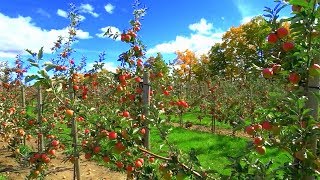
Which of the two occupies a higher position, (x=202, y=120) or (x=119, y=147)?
(x=119, y=147)

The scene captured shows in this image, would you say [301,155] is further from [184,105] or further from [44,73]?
[184,105]

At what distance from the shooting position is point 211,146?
12.2 metres

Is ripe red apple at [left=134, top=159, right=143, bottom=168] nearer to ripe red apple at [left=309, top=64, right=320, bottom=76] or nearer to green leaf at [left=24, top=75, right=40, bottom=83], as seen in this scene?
green leaf at [left=24, top=75, right=40, bottom=83]

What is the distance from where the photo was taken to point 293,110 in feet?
7.68

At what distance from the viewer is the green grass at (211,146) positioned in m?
10.2

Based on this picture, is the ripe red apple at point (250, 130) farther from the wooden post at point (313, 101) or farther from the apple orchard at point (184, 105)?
the wooden post at point (313, 101)

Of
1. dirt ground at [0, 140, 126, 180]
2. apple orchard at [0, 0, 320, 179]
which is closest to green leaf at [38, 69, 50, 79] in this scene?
apple orchard at [0, 0, 320, 179]

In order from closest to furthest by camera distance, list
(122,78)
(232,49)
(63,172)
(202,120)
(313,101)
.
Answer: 1. (313,101)
2. (122,78)
3. (63,172)
4. (202,120)
5. (232,49)

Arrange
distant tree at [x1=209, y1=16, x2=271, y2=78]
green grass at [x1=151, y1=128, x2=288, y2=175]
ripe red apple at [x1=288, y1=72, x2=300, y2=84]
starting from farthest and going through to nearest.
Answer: distant tree at [x1=209, y1=16, x2=271, y2=78]
green grass at [x1=151, y1=128, x2=288, y2=175]
ripe red apple at [x1=288, y1=72, x2=300, y2=84]

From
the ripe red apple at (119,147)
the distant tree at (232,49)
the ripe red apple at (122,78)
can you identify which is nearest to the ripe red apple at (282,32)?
the ripe red apple at (119,147)

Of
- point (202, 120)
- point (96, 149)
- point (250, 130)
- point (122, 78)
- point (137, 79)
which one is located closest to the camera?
point (250, 130)

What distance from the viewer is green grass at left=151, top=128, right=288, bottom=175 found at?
10188 millimetres

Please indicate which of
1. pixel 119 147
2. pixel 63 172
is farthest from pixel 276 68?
pixel 63 172

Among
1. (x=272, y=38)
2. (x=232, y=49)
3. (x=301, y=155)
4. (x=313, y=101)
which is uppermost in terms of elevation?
(x=232, y=49)
